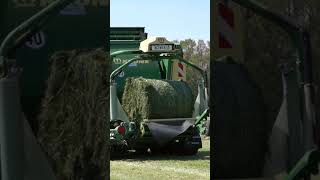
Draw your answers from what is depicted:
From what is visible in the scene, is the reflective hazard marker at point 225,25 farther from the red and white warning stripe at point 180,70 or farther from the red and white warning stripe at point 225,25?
the red and white warning stripe at point 180,70

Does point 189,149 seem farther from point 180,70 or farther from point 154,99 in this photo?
point 180,70

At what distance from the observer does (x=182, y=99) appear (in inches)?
460

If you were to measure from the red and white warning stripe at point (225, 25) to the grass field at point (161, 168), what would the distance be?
193 inches

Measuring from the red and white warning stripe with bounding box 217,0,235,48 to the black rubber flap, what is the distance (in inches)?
335

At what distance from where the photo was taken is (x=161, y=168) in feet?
Result: 29.6

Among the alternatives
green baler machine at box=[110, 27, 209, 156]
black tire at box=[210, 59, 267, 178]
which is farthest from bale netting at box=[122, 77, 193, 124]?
black tire at box=[210, 59, 267, 178]

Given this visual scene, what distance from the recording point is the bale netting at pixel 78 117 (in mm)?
2375

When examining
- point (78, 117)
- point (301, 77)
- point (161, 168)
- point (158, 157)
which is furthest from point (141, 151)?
point (301, 77)

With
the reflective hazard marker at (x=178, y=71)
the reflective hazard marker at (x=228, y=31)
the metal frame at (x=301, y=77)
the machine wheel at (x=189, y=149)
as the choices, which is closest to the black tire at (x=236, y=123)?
the reflective hazard marker at (x=228, y=31)

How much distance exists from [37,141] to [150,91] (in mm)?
8963

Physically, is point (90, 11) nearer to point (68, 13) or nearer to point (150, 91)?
point (68, 13)

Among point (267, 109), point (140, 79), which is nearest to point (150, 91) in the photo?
point (140, 79)

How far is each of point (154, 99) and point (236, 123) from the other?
863 centimetres

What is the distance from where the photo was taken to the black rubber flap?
437 inches
